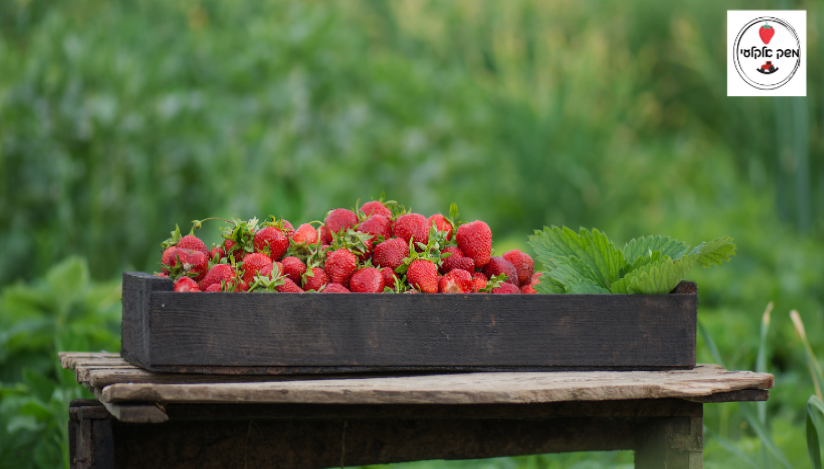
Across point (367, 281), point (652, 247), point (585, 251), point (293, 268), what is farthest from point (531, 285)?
point (293, 268)

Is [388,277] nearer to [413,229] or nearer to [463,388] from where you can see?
[413,229]

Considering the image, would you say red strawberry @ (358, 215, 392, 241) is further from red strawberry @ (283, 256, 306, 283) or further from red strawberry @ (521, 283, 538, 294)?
red strawberry @ (521, 283, 538, 294)

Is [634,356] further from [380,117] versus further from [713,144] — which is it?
[713,144]

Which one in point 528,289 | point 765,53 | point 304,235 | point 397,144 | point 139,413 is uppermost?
Answer: point 765,53

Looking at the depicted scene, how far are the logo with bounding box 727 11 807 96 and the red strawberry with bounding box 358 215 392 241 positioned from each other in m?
2.06

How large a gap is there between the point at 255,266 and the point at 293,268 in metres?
0.06

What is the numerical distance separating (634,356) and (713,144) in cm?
436

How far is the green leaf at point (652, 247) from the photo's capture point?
4.35 ft

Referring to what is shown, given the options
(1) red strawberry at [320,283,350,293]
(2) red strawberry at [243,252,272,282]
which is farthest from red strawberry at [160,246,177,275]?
(1) red strawberry at [320,283,350,293]

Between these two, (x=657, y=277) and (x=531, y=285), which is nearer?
(x=657, y=277)

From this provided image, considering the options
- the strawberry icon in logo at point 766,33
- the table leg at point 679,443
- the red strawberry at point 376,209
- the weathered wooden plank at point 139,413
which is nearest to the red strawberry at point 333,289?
the red strawberry at point 376,209

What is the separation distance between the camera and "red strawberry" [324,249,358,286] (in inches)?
47.4

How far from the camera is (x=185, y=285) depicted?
113cm

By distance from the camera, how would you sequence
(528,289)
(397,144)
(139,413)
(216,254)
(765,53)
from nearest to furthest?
(139,413)
(216,254)
(528,289)
(765,53)
(397,144)
